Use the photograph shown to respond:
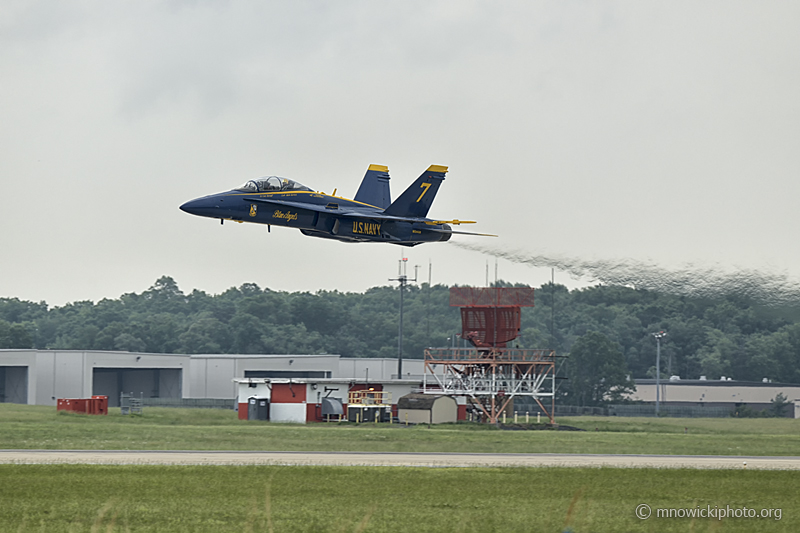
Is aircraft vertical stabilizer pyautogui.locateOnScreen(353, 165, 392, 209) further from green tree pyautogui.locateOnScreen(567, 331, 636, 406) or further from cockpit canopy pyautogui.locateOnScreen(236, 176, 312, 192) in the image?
green tree pyautogui.locateOnScreen(567, 331, 636, 406)

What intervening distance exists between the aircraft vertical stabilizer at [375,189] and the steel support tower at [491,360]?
98.6 feet

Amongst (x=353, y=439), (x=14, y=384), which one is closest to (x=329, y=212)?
(x=353, y=439)

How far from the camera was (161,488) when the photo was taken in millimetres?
32000

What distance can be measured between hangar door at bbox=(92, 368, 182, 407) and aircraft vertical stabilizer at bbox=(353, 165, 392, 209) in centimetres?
7181

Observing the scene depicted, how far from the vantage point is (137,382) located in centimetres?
12438

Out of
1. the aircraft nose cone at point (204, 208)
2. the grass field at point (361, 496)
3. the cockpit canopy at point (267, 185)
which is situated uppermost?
the cockpit canopy at point (267, 185)

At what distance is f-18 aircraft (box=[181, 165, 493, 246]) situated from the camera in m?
45.5

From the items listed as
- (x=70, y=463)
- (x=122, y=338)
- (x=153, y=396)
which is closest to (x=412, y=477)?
(x=70, y=463)

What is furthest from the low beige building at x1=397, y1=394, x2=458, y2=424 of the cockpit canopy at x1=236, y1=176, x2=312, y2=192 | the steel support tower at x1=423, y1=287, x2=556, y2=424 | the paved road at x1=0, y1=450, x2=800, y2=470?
the cockpit canopy at x1=236, y1=176, x2=312, y2=192

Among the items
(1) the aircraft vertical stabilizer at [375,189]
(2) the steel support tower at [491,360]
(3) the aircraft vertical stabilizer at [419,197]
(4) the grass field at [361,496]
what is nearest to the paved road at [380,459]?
(4) the grass field at [361,496]

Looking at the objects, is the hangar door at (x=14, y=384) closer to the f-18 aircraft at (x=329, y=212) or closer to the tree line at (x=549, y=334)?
the tree line at (x=549, y=334)

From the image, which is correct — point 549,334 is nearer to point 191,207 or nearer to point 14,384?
point 14,384

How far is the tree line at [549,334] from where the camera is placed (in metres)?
138

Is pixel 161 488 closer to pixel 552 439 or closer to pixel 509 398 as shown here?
pixel 552 439
